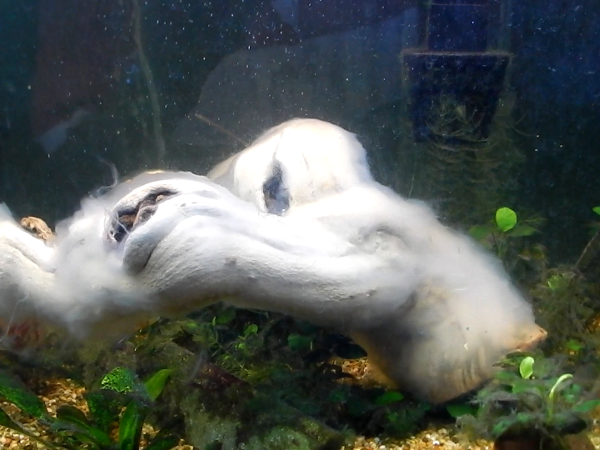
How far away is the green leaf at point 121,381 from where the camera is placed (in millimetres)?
2260

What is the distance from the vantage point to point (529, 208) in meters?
3.59

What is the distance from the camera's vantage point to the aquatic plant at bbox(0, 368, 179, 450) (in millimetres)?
2295

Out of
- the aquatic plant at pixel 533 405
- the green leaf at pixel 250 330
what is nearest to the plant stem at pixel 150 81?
the green leaf at pixel 250 330

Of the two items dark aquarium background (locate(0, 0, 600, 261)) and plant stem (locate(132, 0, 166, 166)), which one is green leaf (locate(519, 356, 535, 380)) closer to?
dark aquarium background (locate(0, 0, 600, 261))

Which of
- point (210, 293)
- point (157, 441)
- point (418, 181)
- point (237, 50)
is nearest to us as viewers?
point (210, 293)

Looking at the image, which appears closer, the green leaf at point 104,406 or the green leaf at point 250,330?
the green leaf at point 104,406

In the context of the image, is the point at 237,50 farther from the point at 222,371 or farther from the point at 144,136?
the point at 222,371

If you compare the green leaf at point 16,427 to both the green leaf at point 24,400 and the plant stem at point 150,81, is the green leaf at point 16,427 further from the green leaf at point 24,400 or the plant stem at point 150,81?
the plant stem at point 150,81

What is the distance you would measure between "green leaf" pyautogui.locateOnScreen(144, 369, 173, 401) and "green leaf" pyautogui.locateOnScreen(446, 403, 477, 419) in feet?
4.09

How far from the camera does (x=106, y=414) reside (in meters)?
2.43

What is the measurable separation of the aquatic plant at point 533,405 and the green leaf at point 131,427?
132cm

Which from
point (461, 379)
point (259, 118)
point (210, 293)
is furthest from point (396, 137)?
point (210, 293)

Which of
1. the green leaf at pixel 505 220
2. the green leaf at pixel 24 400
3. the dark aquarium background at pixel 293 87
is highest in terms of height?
the dark aquarium background at pixel 293 87

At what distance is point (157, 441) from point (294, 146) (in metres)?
1.48
